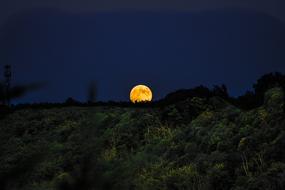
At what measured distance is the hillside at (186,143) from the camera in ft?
40.2

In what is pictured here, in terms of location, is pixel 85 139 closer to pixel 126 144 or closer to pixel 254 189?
pixel 254 189

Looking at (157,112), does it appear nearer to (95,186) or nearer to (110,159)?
(110,159)

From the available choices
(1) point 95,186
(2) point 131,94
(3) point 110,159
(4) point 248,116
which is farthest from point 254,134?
(2) point 131,94

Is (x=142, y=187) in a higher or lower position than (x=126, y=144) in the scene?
lower

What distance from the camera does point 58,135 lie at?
62.5 feet

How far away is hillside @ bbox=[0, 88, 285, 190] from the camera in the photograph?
12266mm

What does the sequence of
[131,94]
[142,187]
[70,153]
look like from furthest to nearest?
[131,94] → [70,153] → [142,187]

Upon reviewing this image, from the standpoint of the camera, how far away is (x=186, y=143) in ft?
51.2

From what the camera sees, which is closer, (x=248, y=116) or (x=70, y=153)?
(x=248, y=116)

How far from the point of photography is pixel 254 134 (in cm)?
1371

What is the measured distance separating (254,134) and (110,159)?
4.39m

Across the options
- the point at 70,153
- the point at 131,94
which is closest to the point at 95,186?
the point at 70,153

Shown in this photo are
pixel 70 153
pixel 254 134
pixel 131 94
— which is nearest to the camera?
pixel 254 134

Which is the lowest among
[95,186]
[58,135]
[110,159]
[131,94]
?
[95,186]
